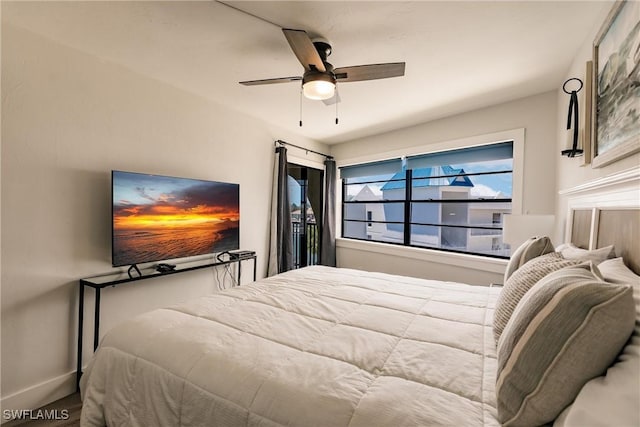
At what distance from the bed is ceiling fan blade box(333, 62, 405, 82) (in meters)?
1.35

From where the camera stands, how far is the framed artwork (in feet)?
4.07

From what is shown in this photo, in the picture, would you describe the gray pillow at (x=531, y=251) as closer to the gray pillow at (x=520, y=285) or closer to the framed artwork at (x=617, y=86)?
the gray pillow at (x=520, y=285)

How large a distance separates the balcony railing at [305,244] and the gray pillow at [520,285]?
358 centimetres

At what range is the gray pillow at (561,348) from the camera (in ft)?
2.29

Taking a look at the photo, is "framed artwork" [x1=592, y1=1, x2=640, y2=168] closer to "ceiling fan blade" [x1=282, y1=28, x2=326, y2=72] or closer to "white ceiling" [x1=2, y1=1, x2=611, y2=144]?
"white ceiling" [x1=2, y1=1, x2=611, y2=144]

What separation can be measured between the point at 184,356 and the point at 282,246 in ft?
8.83

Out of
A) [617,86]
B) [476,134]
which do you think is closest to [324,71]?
[617,86]

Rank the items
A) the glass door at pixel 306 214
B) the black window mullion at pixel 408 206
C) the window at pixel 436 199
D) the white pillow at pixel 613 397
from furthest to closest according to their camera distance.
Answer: the glass door at pixel 306 214 → the black window mullion at pixel 408 206 → the window at pixel 436 199 → the white pillow at pixel 613 397

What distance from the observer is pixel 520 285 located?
124 centimetres

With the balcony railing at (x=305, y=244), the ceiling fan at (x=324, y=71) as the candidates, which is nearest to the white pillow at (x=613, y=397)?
the ceiling fan at (x=324, y=71)

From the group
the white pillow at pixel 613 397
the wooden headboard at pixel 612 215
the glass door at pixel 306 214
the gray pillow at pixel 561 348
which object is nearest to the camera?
the white pillow at pixel 613 397

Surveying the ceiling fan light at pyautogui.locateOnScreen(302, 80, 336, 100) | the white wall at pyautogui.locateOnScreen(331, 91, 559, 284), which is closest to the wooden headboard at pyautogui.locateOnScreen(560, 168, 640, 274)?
the white wall at pyautogui.locateOnScreen(331, 91, 559, 284)

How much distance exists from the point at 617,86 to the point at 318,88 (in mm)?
1561

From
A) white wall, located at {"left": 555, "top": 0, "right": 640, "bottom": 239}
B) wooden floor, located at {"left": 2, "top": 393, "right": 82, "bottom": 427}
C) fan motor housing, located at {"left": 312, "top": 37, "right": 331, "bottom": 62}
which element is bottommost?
wooden floor, located at {"left": 2, "top": 393, "right": 82, "bottom": 427}
